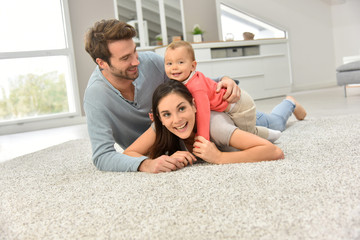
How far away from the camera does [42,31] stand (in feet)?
15.6

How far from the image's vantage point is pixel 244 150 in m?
1.43

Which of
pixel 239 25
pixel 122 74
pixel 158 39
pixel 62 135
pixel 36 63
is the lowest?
pixel 62 135

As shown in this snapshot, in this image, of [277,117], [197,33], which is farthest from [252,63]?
[277,117]

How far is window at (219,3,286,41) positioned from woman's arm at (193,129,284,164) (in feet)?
15.5

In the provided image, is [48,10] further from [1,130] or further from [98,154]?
[98,154]

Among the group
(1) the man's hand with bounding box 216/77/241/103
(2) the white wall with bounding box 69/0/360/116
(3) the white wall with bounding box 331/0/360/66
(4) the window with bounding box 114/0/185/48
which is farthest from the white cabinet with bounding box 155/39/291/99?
(1) the man's hand with bounding box 216/77/241/103

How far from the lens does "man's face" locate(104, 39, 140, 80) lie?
60.8 inches

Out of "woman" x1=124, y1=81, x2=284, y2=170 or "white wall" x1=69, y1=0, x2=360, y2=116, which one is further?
"white wall" x1=69, y1=0, x2=360, y2=116

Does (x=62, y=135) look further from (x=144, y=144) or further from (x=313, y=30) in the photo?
(x=313, y=30)

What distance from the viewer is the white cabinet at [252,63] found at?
500cm

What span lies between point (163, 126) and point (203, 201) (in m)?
0.57

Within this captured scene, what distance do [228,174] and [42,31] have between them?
4306 mm

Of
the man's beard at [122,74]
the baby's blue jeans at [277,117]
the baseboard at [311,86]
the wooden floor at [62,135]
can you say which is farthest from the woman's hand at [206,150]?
the baseboard at [311,86]

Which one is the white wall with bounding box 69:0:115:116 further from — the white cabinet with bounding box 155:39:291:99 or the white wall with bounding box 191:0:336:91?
the white wall with bounding box 191:0:336:91
